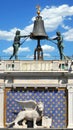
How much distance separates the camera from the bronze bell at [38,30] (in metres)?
29.5

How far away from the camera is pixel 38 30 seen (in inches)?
1166

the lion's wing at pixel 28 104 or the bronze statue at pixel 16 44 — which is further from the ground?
the bronze statue at pixel 16 44

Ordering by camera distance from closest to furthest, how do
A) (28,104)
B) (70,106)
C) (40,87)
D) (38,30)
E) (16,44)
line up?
(28,104) < (70,106) < (40,87) < (38,30) < (16,44)

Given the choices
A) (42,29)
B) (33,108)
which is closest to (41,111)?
(33,108)

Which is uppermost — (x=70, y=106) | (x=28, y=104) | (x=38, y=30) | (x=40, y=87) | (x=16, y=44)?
(x=38, y=30)

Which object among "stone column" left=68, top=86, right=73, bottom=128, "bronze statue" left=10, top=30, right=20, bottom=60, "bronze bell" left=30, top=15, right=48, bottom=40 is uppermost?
"bronze bell" left=30, top=15, right=48, bottom=40

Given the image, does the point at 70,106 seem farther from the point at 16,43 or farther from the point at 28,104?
the point at 16,43

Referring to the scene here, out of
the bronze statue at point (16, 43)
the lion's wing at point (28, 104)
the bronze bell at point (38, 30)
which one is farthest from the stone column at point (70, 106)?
the bronze statue at point (16, 43)

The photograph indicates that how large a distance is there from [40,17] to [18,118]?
8008mm

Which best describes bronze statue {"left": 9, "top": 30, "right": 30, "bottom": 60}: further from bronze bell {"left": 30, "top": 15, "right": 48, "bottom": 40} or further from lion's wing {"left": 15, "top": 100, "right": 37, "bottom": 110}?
lion's wing {"left": 15, "top": 100, "right": 37, "bottom": 110}

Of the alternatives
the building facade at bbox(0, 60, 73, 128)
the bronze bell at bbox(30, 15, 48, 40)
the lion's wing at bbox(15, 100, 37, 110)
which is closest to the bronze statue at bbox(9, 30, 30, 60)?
the bronze bell at bbox(30, 15, 48, 40)

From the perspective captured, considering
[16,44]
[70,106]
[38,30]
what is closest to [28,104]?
[70,106]

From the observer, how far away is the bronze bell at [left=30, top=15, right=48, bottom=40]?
96.8 ft

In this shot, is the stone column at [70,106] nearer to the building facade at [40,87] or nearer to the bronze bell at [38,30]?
the building facade at [40,87]
